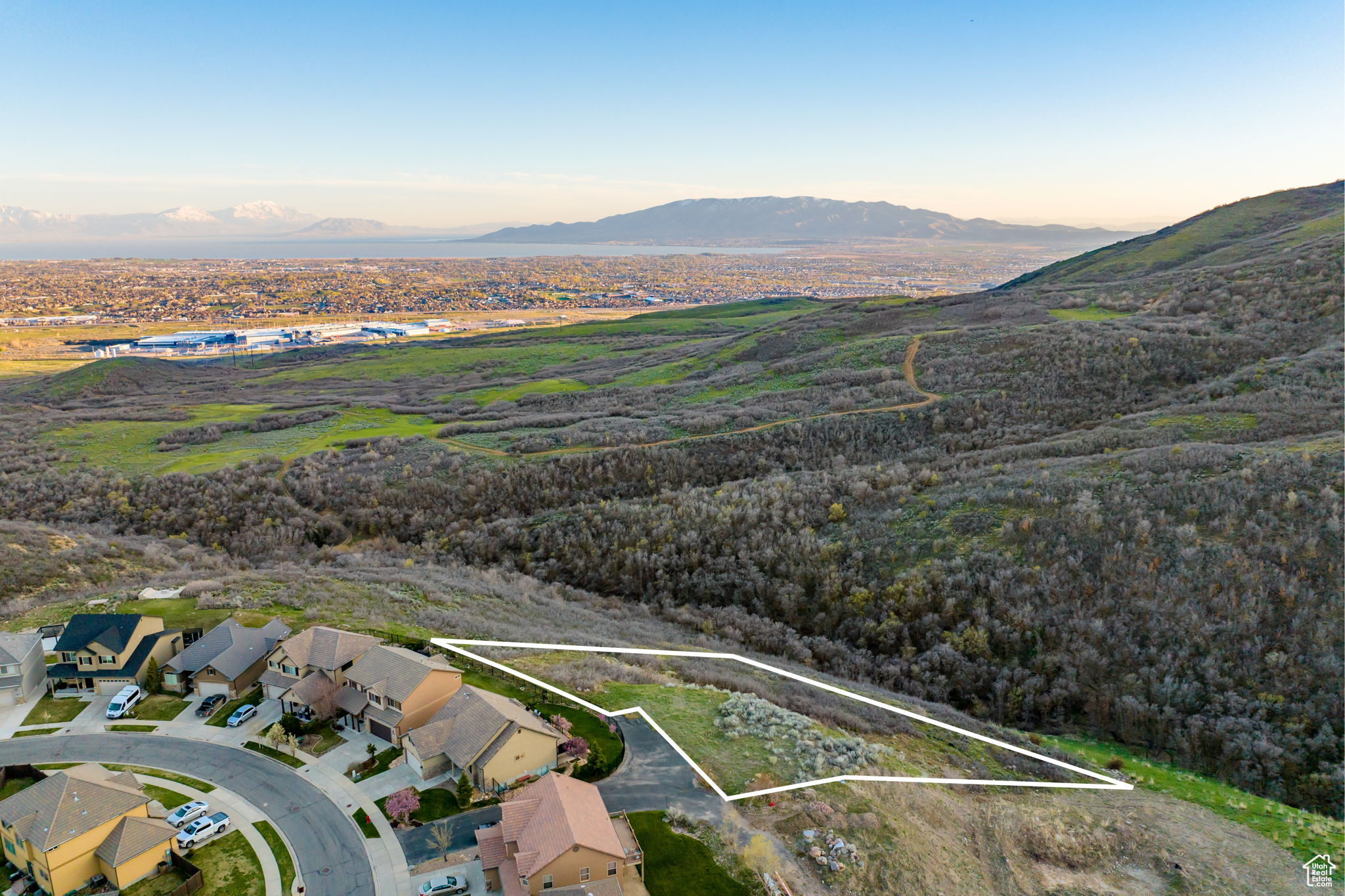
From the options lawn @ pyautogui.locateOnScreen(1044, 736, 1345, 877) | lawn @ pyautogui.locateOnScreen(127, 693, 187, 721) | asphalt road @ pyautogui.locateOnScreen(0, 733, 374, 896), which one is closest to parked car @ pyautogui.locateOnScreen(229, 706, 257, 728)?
asphalt road @ pyautogui.locateOnScreen(0, 733, 374, 896)

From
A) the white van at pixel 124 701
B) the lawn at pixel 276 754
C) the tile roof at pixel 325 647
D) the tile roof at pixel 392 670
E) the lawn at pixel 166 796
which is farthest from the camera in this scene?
the tile roof at pixel 325 647

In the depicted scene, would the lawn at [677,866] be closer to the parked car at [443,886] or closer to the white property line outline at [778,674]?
the white property line outline at [778,674]

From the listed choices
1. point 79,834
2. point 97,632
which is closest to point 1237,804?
point 79,834

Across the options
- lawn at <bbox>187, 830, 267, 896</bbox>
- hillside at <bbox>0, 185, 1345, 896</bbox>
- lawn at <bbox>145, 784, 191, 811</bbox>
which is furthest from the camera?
hillside at <bbox>0, 185, 1345, 896</bbox>

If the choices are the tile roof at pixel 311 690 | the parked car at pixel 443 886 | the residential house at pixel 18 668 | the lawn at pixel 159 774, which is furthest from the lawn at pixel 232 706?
the parked car at pixel 443 886

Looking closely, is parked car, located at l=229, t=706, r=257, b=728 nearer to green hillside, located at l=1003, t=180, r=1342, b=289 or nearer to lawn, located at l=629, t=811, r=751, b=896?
lawn, located at l=629, t=811, r=751, b=896

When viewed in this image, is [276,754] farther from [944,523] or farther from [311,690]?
[944,523]
